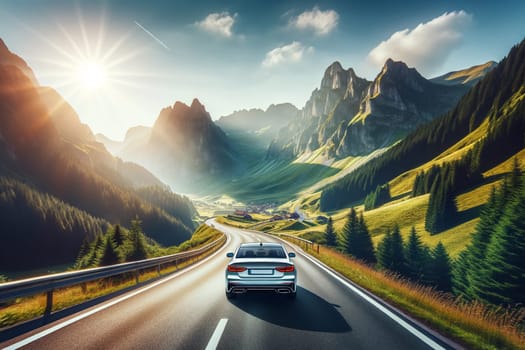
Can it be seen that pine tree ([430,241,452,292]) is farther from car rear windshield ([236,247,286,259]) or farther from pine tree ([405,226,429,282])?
car rear windshield ([236,247,286,259])

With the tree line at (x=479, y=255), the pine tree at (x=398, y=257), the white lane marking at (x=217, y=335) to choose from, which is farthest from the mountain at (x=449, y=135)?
the white lane marking at (x=217, y=335)

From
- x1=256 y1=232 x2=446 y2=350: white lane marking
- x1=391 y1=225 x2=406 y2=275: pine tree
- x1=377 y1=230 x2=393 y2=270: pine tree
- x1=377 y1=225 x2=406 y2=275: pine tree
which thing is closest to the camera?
x1=256 y1=232 x2=446 y2=350: white lane marking

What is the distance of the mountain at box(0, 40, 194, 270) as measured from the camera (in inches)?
3196

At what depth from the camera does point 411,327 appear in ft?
19.8

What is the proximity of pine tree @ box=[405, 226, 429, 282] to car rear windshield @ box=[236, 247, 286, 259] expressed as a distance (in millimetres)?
44245

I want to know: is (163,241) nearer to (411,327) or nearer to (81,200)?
(81,200)

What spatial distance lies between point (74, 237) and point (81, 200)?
29.8 metres

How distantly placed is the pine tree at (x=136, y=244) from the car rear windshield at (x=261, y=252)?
51.4 feet

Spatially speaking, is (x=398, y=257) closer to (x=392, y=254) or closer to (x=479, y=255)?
(x=392, y=254)

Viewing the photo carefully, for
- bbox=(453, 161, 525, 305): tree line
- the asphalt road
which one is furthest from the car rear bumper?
bbox=(453, 161, 525, 305): tree line

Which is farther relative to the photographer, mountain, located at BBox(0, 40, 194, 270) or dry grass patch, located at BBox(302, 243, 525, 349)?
mountain, located at BBox(0, 40, 194, 270)

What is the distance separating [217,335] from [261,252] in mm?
4104

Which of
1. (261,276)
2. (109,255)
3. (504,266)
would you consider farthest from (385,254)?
(261,276)

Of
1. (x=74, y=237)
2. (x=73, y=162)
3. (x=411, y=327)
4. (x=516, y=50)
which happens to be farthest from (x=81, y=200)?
(x=516, y=50)
